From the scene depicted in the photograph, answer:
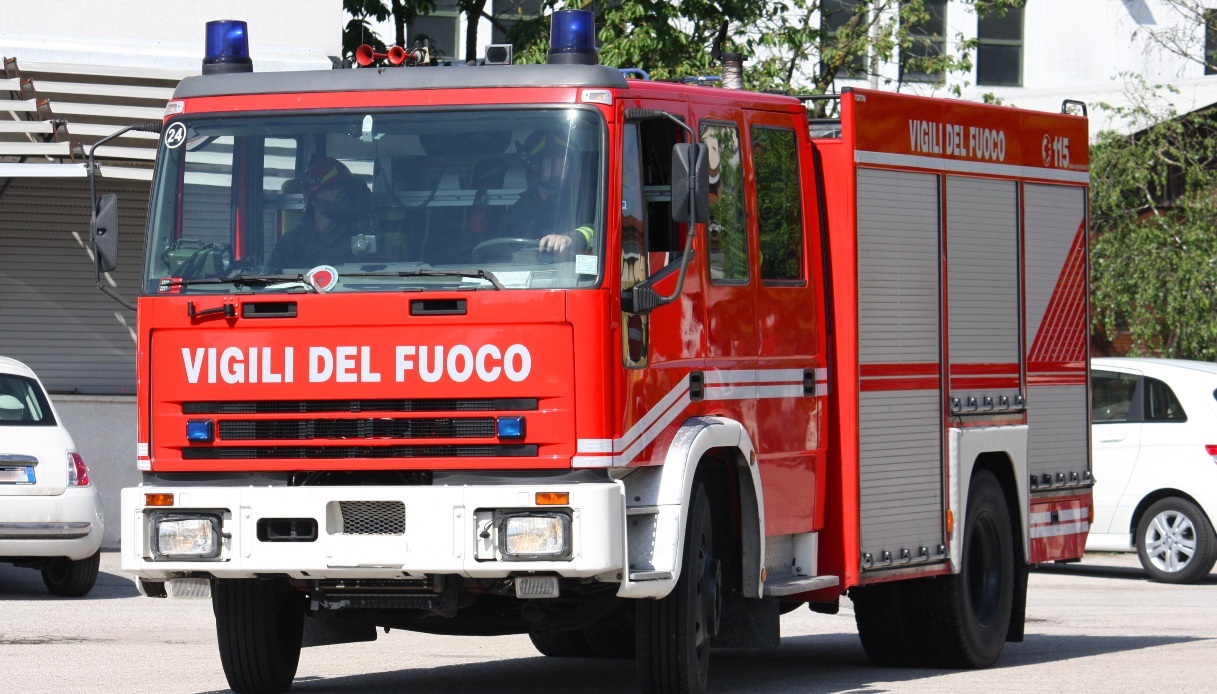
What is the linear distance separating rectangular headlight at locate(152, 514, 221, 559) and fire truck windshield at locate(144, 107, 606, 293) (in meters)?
0.92

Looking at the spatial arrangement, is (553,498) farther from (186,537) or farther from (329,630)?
(329,630)

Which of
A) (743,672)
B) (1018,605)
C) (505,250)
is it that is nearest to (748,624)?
(743,672)

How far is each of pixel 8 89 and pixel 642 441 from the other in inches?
452

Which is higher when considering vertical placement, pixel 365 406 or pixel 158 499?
pixel 365 406

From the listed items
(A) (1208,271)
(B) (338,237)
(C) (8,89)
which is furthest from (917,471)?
(A) (1208,271)

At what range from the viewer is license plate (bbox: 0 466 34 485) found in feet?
46.9

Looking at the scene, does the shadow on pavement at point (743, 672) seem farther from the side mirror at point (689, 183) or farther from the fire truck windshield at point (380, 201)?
the side mirror at point (689, 183)

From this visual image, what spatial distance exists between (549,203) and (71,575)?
826 centimetres

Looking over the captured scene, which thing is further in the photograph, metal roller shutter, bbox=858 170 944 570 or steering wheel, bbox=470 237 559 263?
metal roller shutter, bbox=858 170 944 570

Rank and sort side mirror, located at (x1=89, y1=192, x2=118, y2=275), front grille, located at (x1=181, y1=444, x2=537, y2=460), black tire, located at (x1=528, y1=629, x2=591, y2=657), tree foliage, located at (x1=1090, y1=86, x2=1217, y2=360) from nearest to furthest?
front grille, located at (x1=181, y1=444, x2=537, y2=460), side mirror, located at (x1=89, y1=192, x2=118, y2=275), black tire, located at (x1=528, y1=629, x2=591, y2=657), tree foliage, located at (x1=1090, y1=86, x2=1217, y2=360)

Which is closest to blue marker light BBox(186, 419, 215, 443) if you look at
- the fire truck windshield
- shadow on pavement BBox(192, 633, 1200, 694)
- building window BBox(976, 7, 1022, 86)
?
the fire truck windshield

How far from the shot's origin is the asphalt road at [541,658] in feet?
33.0

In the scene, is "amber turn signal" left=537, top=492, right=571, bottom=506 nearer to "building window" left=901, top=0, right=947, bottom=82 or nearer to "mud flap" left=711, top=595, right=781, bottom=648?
"mud flap" left=711, top=595, right=781, bottom=648

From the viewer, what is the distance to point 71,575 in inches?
595
